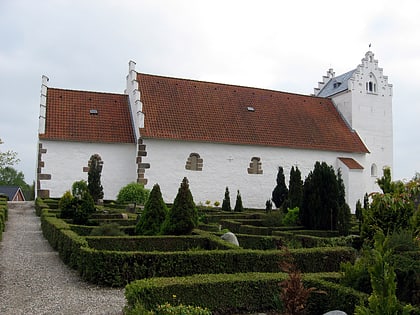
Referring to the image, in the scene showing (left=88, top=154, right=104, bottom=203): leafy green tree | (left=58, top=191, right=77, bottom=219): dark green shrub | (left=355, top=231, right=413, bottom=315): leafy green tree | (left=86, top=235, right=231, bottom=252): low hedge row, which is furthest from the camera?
(left=88, top=154, right=104, bottom=203): leafy green tree

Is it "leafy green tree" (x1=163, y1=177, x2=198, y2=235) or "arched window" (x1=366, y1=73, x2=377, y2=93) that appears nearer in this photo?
"leafy green tree" (x1=163, y1=177, x2=198, y2=235)

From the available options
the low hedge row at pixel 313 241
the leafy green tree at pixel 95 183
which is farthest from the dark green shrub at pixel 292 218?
the leafy green tree at pixel 95 183

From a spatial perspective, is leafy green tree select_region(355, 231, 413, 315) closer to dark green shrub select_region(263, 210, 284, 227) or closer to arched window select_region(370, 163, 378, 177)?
dark green shrub select_region(263, 210, 284, 227)

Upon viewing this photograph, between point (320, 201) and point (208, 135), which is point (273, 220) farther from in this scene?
point (208, 135)

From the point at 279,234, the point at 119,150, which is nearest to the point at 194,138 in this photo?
the point at 119,150

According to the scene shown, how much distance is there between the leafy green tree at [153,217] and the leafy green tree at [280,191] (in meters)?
13.6

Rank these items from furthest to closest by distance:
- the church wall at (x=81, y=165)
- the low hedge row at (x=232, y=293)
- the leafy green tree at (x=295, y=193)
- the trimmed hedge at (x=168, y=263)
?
the church wall at (x=81, y=165), the leafy green tree at (x=295, y=193), the trimmed hedge at (x=168, y=263), the low hedge row at (x=232, y=293)

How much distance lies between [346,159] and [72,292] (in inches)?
917

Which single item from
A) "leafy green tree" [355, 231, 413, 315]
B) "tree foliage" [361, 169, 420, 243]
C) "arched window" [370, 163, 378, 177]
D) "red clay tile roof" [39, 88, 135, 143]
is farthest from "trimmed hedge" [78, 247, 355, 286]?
"arched window" [370, 163, 378, 177]

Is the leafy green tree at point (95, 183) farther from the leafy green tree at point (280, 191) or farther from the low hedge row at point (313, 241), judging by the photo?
the low hedge row at point (313, 241)

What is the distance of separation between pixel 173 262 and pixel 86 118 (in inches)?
709

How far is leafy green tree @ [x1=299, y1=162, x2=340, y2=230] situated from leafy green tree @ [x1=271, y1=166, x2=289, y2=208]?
9.98m

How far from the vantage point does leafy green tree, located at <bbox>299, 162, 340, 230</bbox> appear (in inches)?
503

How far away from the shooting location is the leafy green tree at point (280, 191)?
23359mm
